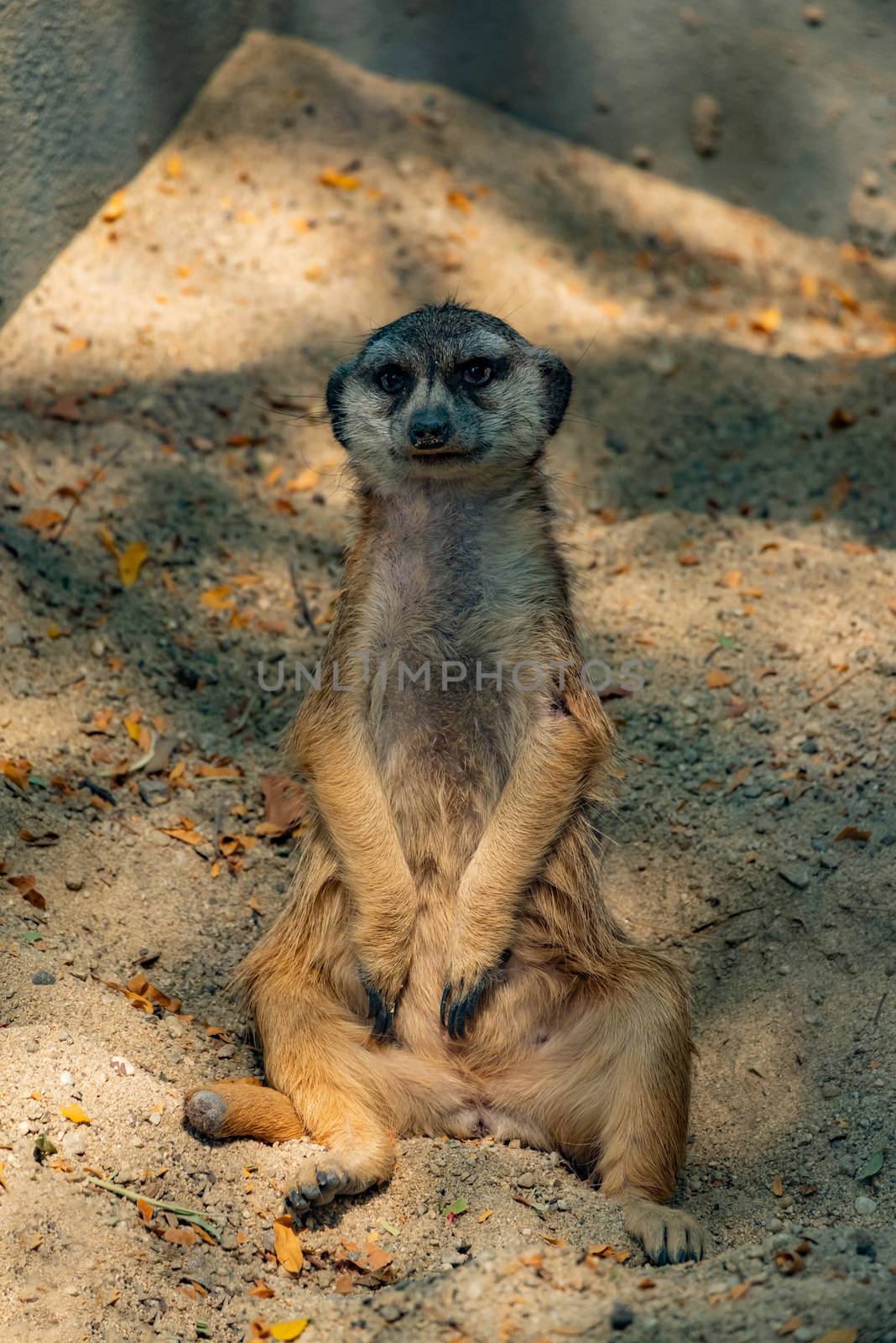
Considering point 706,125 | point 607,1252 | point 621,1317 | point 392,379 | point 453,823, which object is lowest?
point 607,1252

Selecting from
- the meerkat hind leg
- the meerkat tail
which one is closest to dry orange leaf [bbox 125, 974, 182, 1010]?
the meerkat tail

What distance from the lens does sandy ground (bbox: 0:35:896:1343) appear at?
3031 millimetres

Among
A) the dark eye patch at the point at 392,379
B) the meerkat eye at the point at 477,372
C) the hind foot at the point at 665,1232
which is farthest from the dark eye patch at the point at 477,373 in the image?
the hind foot at the point at 665,1232

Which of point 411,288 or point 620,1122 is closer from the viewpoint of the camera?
point 620,1122

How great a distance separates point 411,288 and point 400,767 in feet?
11.3

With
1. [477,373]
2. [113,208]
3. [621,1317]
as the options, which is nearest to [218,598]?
[477,373]

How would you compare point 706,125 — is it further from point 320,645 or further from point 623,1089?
point 623,1089

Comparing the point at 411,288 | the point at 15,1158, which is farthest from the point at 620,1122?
the point at 411,288

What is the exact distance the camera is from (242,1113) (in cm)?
339

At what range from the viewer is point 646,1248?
3148 millimetres

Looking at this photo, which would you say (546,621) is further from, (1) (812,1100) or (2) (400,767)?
(1) (812,1100)

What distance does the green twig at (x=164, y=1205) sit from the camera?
3113 millimetres

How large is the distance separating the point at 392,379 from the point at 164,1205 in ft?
7.48

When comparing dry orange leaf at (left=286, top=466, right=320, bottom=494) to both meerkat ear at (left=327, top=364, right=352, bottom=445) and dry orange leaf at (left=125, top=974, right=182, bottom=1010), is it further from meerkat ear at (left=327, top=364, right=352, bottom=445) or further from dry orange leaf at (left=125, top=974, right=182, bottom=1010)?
dry orange leaf at (left=125, top=974, right=182, bottom=1010)
